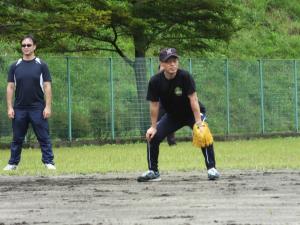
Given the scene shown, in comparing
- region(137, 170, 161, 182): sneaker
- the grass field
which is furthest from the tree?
region(137, 170, 161, 182): sneaker

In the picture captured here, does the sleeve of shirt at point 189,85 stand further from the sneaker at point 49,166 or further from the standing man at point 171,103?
the sneaker at point 49,166

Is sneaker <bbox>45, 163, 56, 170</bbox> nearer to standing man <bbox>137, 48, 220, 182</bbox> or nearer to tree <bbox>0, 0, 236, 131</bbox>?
standing man <bbox>137, 48, 220, 182</bbox>

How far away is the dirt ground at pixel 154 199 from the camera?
8250 mm

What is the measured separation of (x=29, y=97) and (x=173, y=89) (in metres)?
3.11

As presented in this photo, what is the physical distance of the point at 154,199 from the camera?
9844 mm

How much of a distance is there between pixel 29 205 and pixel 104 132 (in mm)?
15927

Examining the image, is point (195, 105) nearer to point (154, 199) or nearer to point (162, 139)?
point (162, 139)

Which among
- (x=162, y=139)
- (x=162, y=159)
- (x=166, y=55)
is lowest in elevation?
(x=162, y=159)

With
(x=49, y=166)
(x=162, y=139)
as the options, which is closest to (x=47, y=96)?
(x=49, y=166)

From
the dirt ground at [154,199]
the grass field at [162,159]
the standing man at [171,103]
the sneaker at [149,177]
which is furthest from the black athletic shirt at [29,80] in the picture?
the sneaker at [149,177]

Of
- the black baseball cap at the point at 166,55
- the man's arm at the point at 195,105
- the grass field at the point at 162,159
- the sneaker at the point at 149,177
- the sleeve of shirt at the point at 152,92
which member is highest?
the black baseball cap at the point at 166,55

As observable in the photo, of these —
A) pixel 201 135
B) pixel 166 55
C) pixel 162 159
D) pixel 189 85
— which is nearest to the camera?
pixel 166 55

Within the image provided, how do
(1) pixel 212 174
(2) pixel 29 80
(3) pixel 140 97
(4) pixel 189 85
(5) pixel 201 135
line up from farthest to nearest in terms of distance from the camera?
(3) pixel 140 97, (2) pixel 29 80, (1) pixel 212 174, (5) pixel 201 135, (4) pixel 189 85

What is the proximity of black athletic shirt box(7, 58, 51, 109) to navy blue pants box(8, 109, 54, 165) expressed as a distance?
0.39 ft
